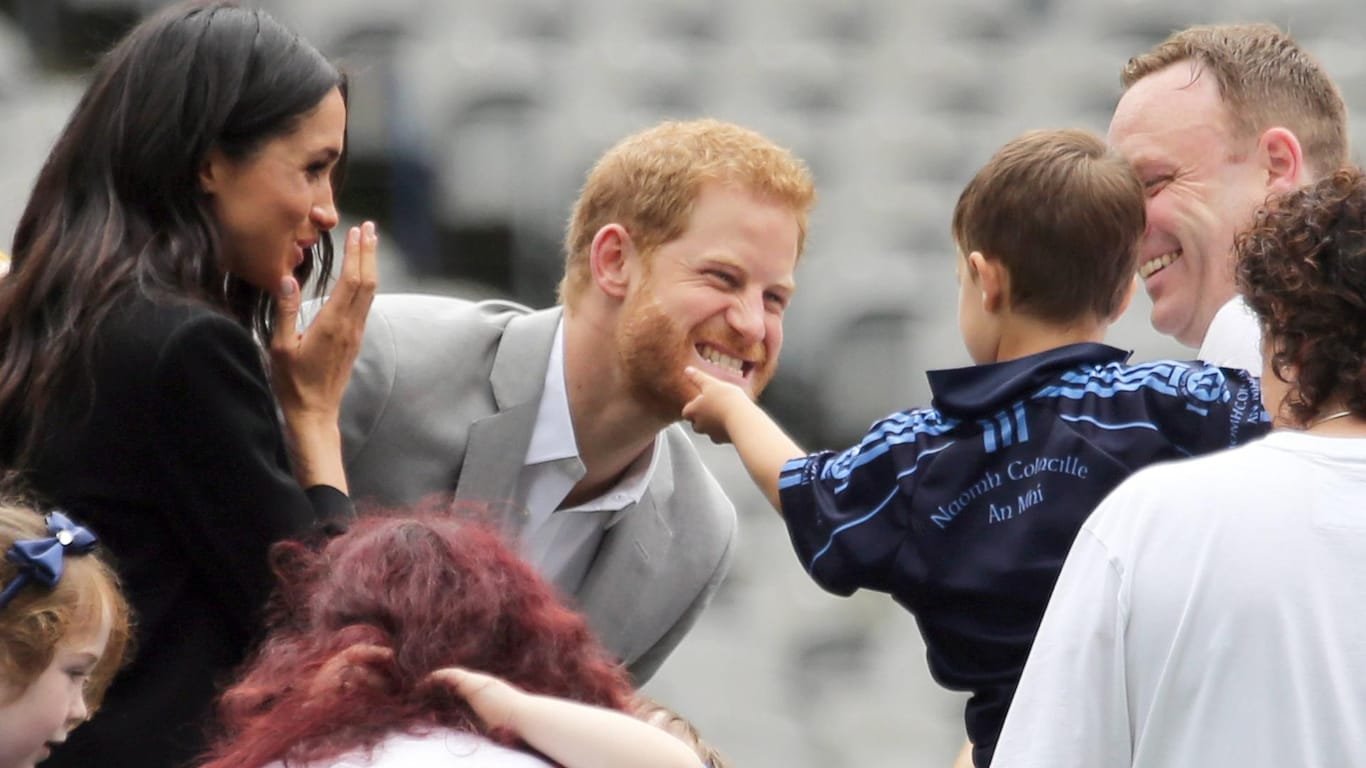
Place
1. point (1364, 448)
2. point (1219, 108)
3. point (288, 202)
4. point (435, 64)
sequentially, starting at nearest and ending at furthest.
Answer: point (1364, 448) → point (288, 202) → point (1219, 108) → point (435, 64)

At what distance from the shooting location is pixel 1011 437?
235cm

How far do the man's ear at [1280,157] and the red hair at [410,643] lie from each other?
60.8 inches

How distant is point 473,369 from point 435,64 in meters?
2.34

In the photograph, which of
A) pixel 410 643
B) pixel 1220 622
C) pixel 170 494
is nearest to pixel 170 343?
pixel 170 494

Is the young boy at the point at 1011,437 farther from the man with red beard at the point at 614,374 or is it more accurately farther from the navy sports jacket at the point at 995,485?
the man with red beard at the point at 614,374

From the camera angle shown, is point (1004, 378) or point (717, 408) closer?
point (1004, 378)

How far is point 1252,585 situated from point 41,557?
1.33 metres

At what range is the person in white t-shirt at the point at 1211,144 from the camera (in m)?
2.94

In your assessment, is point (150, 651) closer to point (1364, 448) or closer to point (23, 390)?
point (23, 390)

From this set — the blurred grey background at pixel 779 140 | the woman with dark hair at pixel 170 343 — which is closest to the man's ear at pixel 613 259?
the woman with dark hair at pixel 170 343

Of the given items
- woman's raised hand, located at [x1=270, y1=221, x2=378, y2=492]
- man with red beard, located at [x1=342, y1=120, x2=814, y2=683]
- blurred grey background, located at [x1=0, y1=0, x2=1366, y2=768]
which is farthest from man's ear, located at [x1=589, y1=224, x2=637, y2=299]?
Answer: blurred grey background, located at [x1=0, y1=0, x2=1366, y2=768]

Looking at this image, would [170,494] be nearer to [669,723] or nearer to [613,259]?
[669,723]

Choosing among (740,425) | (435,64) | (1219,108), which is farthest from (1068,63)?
(740,425)

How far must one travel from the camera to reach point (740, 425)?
266 centimetres
